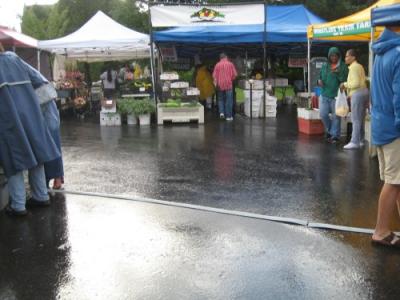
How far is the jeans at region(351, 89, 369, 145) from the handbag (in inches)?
221

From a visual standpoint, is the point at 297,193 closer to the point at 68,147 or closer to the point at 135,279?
the point at 135,279

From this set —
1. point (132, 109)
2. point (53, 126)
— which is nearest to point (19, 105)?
point (53, 126)

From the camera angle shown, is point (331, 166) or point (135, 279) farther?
point (331, 166)

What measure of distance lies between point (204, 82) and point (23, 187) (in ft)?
43.5

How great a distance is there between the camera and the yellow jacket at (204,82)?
18062mm

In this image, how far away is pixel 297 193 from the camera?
246 inches

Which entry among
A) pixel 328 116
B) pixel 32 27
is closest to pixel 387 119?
pixel 328 116

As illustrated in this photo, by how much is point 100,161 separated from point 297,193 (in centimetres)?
358

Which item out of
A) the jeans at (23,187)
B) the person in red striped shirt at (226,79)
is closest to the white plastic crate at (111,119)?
the person in red striped shirt at (226,79)

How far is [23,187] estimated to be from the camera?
17.7 ft

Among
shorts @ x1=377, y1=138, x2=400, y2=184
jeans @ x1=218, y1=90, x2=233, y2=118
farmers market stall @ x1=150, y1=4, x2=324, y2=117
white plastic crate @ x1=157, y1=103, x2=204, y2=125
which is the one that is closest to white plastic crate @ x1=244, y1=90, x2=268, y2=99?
farmers market stall @ x1=150, y1=4, x2=324, y2=117

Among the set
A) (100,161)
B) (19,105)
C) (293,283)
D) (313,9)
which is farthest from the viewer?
(313,9)

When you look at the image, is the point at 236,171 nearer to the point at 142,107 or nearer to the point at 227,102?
the point at 142,107

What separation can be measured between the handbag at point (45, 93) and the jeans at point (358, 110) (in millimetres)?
Answer: 5605
